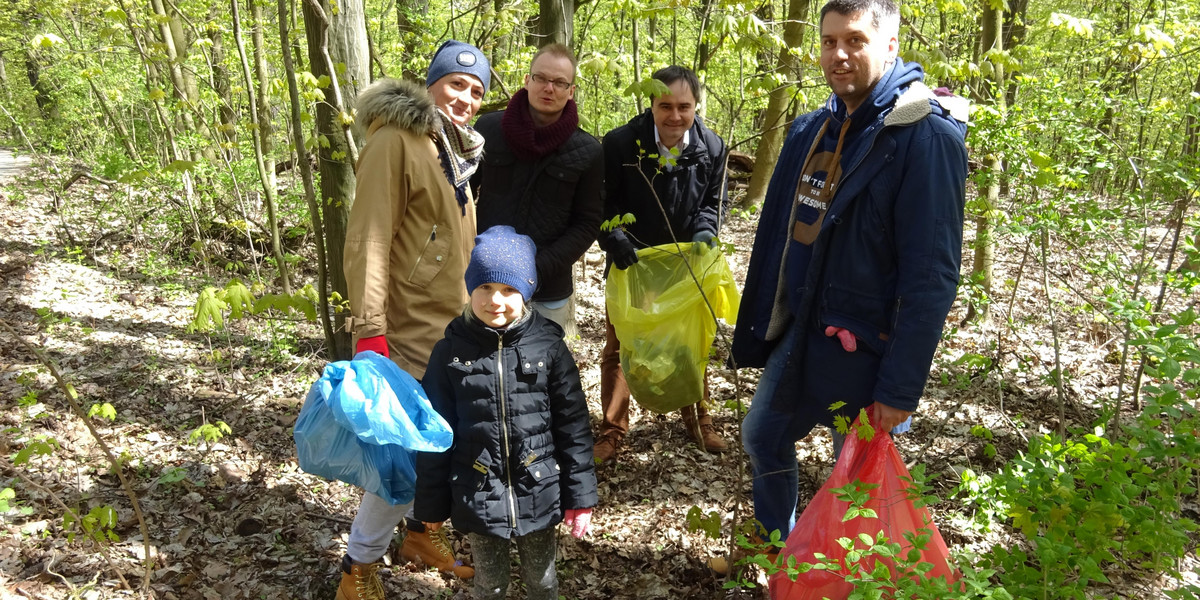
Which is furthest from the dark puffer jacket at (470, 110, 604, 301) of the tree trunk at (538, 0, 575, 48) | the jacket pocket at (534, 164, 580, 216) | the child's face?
the tree trunk at (538, 0, 575, 48)

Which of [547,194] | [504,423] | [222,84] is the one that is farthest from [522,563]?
[222,84]

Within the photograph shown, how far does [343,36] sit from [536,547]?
106 inches

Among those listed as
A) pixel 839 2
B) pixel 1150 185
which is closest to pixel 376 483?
pixel 839 2

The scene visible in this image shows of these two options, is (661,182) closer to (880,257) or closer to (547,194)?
(547,194)

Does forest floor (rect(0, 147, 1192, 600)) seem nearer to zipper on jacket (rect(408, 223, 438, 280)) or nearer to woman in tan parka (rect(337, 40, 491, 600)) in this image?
woman in tan parka (rect(337, 40, 491, 600))

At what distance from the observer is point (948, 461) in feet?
11.4

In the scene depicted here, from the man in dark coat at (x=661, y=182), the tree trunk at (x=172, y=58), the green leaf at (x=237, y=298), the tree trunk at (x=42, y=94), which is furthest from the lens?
the tree trunk at (x=42, y=94)

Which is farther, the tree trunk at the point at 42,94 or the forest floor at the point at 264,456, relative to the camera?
the tree trunk at the point at 42,94

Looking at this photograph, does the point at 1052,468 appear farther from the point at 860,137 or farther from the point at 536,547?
the point at 536,547

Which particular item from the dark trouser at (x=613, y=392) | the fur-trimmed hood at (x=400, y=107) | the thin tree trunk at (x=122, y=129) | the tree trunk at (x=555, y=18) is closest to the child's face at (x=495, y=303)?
the fur-trimmed hood at (x=400, y=107)

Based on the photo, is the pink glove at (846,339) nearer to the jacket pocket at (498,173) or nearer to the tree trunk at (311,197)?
the jacket pocket at (498,173)

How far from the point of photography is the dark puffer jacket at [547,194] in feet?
9.56

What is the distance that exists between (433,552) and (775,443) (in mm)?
1482

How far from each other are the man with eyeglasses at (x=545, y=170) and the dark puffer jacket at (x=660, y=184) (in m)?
0.35
